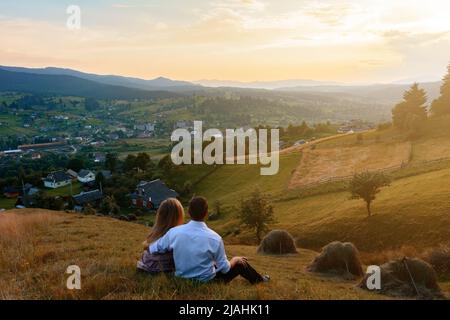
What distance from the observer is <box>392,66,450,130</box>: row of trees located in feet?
250

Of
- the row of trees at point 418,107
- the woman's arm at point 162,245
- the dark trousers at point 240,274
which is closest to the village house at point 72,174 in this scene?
the row of trees at point 418,107

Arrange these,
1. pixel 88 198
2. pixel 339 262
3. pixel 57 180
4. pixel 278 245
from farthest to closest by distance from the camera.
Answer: pixel 57 180 < pixel 88 198 < pixel 278 245 < pixel 339 262

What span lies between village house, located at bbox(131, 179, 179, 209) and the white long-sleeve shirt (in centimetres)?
6732

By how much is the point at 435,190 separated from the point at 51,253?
111 ft

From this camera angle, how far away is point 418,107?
77.3 metres

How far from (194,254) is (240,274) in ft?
4.56

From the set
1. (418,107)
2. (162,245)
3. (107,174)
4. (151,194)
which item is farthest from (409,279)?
(107,174)

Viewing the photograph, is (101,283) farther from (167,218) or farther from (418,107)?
(418,107)

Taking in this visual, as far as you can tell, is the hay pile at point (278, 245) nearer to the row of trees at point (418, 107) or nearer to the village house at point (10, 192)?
the row of trees at point (418, 107)

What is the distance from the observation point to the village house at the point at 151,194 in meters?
76.4

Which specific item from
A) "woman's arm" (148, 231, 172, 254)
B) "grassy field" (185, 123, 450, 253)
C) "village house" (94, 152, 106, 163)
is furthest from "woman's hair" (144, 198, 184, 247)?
"village house" (94, 152, 106, 163)

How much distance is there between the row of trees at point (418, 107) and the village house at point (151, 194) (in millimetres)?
46699

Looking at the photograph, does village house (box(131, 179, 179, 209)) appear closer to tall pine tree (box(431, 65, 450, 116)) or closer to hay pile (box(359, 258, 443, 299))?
tall pine tree (box(431, 65, 450, 116))
